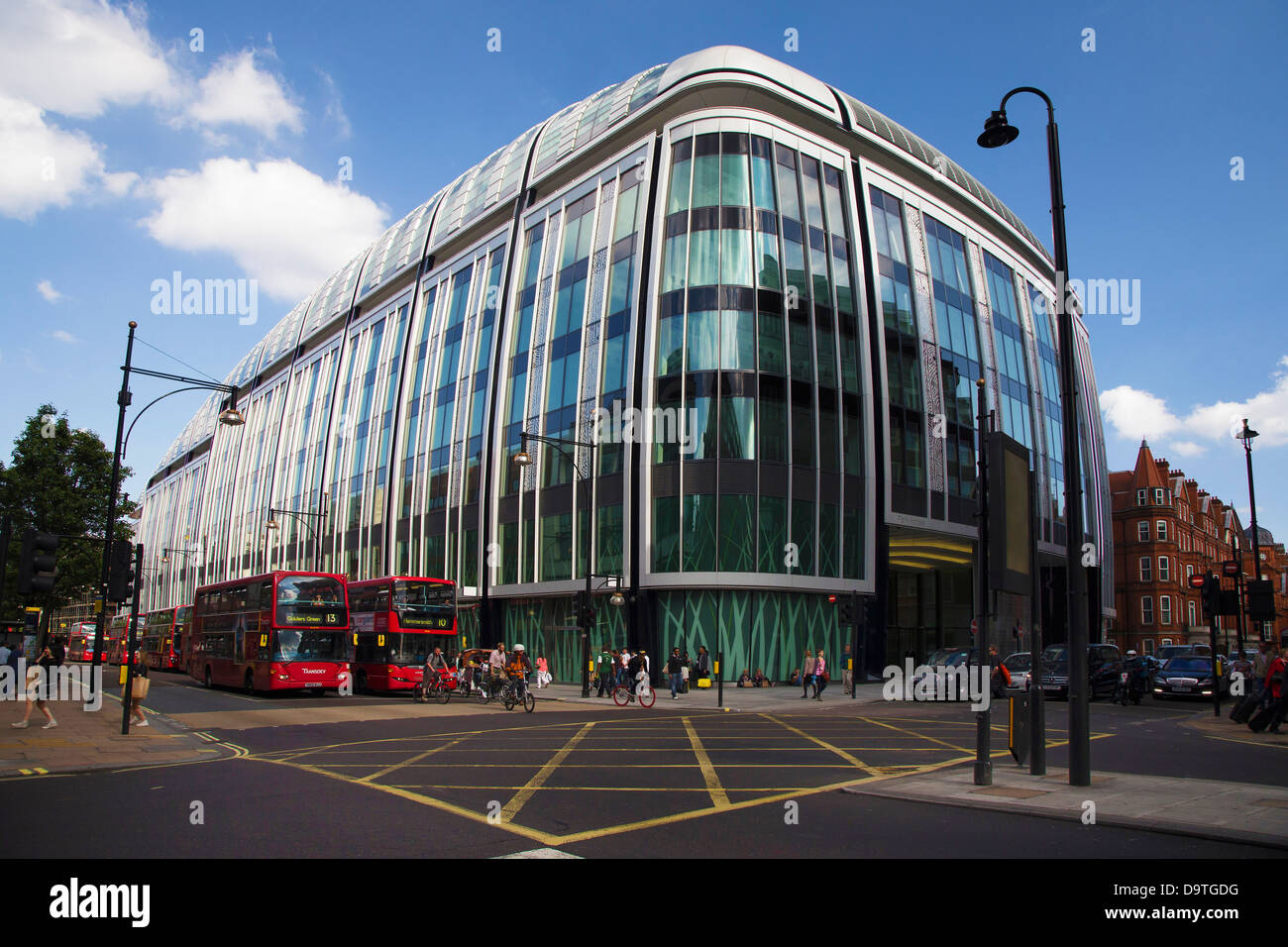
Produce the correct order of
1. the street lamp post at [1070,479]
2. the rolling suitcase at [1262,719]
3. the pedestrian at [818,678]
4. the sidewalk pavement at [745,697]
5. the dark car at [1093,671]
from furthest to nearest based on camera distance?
the pedestrian at [818,678] < the dark car at [1093,671] < the sidewalk pavement at [745,697] < the rolling suitcase at [1262,719] < the street lamp post at [1070,479]

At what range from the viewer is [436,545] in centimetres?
4941

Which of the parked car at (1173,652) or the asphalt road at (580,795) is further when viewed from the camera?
the parked car at (1173,652)

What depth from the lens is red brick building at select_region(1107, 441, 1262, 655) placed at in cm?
7950

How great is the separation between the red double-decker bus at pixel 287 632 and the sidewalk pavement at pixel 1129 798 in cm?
2238

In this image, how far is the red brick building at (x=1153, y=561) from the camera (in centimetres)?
7950

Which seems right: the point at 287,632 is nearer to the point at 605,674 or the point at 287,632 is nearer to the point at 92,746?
the point at 605,674

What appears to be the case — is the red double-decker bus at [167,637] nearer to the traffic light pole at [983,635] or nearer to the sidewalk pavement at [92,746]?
the sidewalk pavement at [92,746]

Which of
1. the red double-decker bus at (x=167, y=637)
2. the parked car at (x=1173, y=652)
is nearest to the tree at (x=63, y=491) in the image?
the red double-decker bus at (x=167, y=637)

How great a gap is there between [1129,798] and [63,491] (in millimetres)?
54682

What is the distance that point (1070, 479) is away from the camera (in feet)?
34.7

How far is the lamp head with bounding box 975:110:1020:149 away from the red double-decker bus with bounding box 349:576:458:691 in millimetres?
24786

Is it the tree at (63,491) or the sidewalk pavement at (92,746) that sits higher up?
the tree at (63,491)

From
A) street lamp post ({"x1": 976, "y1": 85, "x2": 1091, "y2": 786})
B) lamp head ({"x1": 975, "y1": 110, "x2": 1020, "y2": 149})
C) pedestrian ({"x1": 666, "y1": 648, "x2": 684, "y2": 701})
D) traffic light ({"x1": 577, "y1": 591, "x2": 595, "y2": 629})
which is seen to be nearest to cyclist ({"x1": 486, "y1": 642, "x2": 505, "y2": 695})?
traffic light ({"x1": 577, "y1": 591, "x2": 595, "y2": 629})
